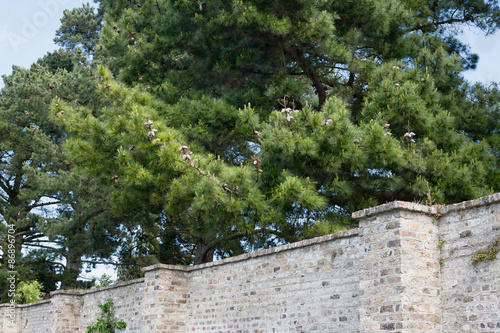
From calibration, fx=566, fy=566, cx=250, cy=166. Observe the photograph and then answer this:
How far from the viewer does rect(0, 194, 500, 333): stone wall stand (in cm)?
511

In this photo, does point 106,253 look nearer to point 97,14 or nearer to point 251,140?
point 251,140

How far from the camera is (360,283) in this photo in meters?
5.67

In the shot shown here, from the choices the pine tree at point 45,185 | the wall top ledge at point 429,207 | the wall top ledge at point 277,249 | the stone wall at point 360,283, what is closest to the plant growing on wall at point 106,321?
the stone wall at point 360,283

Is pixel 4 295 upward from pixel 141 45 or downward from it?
downward

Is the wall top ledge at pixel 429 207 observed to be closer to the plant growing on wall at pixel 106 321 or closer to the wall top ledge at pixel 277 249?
the wall top ledge at pixel 277 249

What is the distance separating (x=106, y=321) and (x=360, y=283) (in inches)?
268

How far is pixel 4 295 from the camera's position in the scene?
19266mm

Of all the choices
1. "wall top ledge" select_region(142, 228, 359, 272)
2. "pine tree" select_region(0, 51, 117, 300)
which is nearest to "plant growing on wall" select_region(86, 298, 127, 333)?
"wall top ledge" select_region(142, 228, 359, 272)

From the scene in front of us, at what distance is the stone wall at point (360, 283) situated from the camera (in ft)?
16.8

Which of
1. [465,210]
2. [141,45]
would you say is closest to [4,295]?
[141,45]

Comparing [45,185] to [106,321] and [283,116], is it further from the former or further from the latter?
[283,116]

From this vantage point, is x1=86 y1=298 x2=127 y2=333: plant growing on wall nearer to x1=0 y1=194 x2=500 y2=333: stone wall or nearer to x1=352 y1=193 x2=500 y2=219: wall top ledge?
x1=0 y1=194 x2=500 y2=333: stone wall

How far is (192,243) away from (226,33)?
340 inches

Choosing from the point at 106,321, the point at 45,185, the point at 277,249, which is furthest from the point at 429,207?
the point at 45,185
